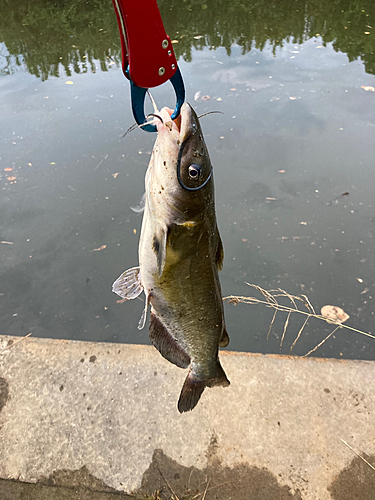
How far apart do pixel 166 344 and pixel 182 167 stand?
0.83m

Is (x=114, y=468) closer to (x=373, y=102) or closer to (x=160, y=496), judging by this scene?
(x=160, y=496)

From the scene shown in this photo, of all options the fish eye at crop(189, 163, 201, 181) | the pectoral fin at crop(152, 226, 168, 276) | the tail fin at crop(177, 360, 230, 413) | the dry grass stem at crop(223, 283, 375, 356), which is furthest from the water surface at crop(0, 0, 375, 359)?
the fish eye at crop(189, 163, 201, 181)

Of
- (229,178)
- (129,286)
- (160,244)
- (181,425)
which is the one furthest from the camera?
(229,178)

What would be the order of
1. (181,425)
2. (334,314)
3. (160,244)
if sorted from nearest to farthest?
(160,244) → (181,425) → (334,314)

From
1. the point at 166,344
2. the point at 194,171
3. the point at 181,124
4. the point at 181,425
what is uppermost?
the point at 181,124

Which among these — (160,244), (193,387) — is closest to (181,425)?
(193,387)

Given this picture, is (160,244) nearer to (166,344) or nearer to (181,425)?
(166,344)

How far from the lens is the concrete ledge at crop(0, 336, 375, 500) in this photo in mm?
2102

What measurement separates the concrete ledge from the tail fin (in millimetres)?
720

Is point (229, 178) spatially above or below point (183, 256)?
below

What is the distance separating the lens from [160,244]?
1.32 m

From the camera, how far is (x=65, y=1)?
9.57 meters

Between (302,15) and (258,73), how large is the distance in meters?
3.38

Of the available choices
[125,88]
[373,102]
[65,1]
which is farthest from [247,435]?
[65,1]
